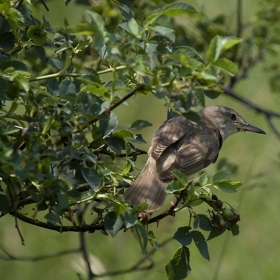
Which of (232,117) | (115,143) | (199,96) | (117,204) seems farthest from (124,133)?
(232,117)

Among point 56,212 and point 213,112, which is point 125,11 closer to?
point 56,212

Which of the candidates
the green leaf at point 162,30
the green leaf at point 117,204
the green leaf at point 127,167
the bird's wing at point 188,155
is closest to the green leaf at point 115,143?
the green leaf at point 127,167

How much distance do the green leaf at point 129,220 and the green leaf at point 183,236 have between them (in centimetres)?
28

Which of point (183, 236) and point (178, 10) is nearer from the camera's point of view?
point (178, 10)

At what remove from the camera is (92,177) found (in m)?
2.75

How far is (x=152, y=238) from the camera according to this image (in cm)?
296

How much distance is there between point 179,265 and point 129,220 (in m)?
0.42

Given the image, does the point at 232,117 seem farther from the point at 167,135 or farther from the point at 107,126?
the point at 107,126

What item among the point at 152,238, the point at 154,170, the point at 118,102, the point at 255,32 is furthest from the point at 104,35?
the point at 255,32

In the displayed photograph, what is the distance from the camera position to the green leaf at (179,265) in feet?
9.63

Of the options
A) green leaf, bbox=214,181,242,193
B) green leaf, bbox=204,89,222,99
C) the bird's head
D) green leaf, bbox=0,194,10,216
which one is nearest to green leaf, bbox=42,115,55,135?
green leaf, bbox=0,194,10,216

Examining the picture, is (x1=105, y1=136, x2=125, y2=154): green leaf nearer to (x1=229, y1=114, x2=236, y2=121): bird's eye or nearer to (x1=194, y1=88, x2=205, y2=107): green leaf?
(x1=194, y1=88, x2=205, y2=107): green leaf

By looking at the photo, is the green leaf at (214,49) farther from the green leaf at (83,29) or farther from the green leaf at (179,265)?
the green leaf at (179,265)

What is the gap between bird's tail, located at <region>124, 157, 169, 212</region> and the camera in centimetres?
344
